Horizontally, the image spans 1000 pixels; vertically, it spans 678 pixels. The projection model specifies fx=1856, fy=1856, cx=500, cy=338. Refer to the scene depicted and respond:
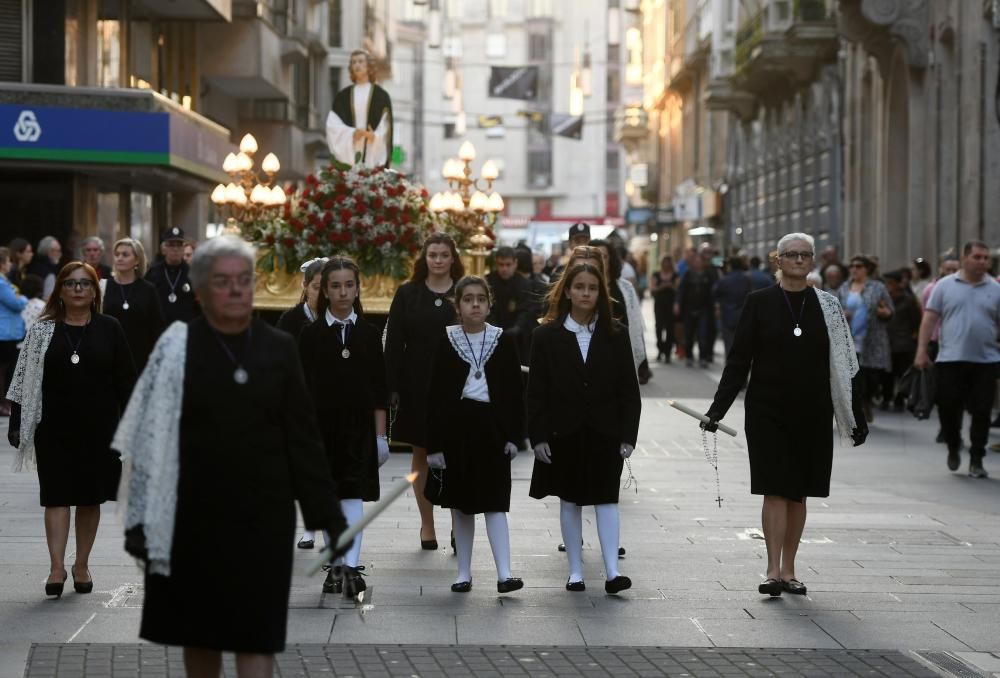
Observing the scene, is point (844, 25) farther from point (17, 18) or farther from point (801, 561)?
point (801, 561)

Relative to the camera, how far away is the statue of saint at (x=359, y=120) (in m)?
18.6

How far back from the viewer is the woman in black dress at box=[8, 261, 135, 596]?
9.15 metres

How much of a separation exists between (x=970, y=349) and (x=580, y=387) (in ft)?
21.5

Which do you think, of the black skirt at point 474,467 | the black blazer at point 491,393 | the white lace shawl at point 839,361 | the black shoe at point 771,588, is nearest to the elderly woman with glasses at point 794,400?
the white lace shawl at point 839,361

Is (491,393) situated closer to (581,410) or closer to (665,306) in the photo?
(581,410)

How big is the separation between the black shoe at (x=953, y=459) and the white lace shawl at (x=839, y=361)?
5940 millimetres

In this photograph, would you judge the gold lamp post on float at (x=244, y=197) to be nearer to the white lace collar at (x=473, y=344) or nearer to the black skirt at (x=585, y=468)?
the white lace collar at (x=473, y=344)

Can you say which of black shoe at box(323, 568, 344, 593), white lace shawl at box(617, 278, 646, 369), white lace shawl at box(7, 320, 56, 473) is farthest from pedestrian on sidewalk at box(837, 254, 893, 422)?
white lace shawl at box(7, 320, 56, 473)

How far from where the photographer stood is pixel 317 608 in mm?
8742

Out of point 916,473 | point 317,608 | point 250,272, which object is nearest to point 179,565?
point 250,272

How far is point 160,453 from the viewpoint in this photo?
5652 mm

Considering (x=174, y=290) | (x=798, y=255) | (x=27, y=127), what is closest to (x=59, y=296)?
(x=798, y=255)

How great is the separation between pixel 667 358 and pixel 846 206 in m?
5.59

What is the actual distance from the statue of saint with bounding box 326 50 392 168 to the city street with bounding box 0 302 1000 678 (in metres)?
6.31
